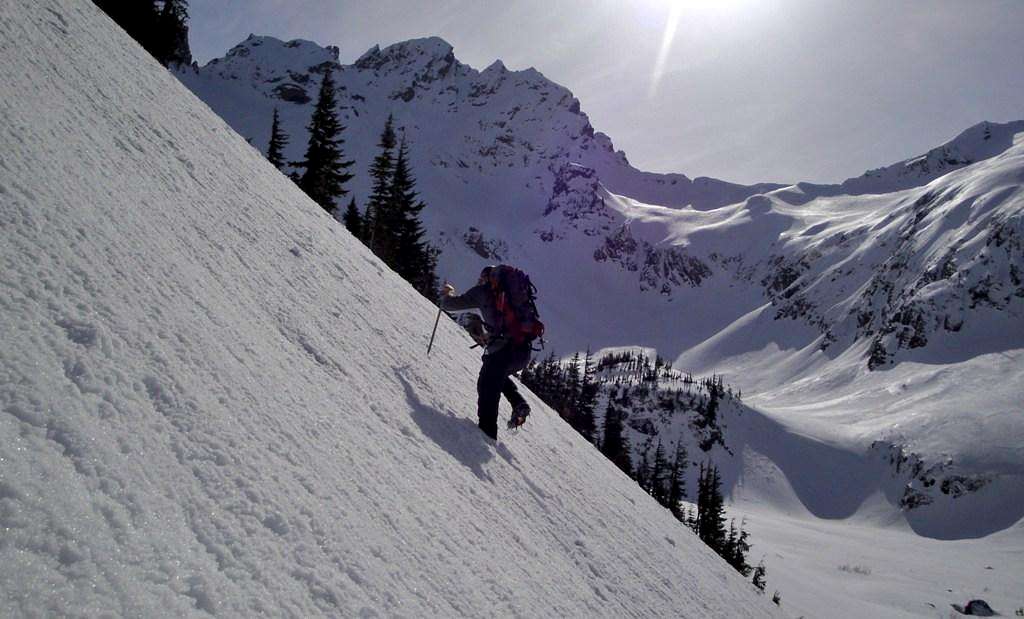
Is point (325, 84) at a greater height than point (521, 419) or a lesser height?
greater

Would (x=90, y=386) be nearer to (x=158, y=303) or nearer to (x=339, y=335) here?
(x=158, y=303)

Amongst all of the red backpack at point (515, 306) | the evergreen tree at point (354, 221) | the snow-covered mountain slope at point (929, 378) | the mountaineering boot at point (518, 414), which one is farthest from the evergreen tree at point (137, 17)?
the snow-covered mountain slope at point (929, 378)

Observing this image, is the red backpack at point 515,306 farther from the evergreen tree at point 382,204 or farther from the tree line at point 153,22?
the evergreen tree at point 382,204

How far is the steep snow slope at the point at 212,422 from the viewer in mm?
2193

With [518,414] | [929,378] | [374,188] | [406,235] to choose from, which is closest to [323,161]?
[374,188]

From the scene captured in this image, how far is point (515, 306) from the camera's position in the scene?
23.1 ft

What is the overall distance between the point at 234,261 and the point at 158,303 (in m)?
1.78

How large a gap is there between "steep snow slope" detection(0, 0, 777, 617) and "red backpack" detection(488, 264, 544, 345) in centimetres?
112

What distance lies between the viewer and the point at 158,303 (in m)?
3.71

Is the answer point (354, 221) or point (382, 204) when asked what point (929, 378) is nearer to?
point (382, 204)

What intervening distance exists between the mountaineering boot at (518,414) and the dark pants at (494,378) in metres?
0.41

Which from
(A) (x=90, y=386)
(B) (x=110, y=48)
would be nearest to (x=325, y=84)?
(B) (x=110, y=48)

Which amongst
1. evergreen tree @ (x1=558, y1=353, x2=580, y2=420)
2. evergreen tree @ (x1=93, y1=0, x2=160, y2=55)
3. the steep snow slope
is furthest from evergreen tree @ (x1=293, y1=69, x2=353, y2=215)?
evergreen tree @ (x1=558, y1=353, x2=580, y2=420)

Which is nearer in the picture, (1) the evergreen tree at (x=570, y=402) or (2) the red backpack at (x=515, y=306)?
(2) the red backpack at (x=515, y=306)
